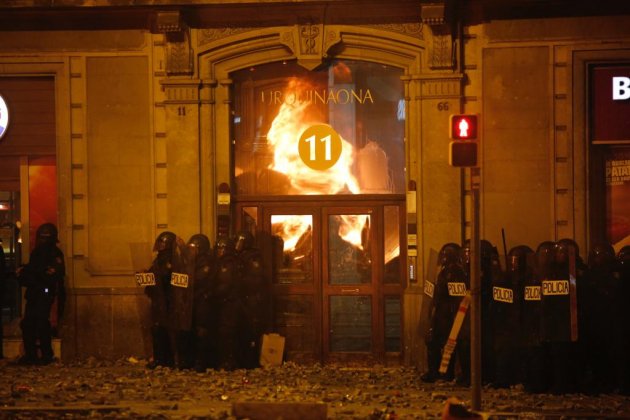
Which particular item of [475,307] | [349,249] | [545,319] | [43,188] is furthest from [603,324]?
[43,188]

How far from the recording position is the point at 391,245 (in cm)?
1530

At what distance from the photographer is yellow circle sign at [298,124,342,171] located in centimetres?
1534

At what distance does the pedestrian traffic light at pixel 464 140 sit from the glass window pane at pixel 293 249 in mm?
4862

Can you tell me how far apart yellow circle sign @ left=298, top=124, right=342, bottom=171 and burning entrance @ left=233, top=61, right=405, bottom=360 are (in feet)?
0.05

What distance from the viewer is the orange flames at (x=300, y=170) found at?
15312 millimetres

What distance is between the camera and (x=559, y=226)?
1477 cm

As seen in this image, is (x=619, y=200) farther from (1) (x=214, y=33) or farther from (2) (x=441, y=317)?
(1) (x=214, y=33)

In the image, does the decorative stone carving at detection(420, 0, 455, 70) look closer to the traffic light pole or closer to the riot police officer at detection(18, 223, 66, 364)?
the traffic light pole

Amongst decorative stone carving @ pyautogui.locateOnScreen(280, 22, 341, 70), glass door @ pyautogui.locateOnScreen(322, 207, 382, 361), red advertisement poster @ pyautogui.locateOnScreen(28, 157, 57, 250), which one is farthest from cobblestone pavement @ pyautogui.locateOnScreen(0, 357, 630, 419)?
decorative stone carving @ pyautogui.locateOnScreen(280, 22, 341, 70)

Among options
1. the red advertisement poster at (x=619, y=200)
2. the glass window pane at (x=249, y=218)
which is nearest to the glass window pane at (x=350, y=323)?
the glass window pane at (x=249, y=218)

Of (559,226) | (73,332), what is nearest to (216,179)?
(73,332)

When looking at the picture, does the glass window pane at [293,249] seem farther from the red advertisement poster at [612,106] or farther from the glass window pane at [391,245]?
the red advertisement poster at [612,106]

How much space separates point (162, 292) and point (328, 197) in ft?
8.77

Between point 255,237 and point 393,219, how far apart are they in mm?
1942
